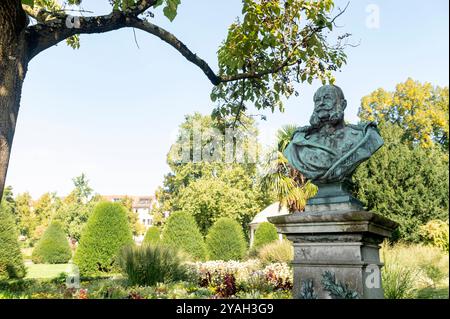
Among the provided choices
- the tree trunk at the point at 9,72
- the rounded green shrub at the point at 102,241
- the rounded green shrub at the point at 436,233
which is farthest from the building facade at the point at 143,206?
the tree trunk at the point at 9,72

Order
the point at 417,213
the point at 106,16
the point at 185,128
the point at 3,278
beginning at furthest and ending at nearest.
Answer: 1. the point at 185,128
2. the point at 417,213
3. the point at 3,278
4. the point at 106,16

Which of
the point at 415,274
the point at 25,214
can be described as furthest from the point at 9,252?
the point at 25,214

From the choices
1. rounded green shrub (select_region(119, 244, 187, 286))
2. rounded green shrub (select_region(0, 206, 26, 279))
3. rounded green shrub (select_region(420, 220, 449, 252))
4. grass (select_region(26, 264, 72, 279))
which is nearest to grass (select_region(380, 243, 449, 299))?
rounded green shrub (select_region(420, 220, 449, 252))

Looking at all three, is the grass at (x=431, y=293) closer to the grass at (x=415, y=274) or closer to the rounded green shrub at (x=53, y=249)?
the grass at (x=415, y=274)

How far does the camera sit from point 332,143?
4809 millimetres

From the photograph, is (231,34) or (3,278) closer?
(231,34)

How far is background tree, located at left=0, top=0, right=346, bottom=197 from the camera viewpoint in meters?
4.73

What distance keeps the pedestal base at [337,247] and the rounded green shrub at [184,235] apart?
1609cm

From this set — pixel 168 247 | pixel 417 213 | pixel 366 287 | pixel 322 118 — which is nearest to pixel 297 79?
pixel 322 118

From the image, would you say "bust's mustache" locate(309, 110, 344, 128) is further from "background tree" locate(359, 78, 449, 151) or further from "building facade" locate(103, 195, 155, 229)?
"building facade" locate(103, 195, 155, 229)

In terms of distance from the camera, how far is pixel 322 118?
4.82 metres

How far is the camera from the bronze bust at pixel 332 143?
15.0 feet
